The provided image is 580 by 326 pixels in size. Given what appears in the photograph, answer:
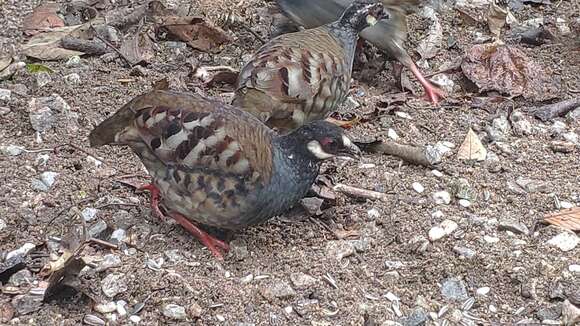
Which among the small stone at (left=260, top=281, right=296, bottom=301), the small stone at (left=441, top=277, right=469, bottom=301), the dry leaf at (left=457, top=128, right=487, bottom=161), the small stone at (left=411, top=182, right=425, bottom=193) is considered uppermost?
the small stone at (left=260, top=281, right=296, bottom=301)

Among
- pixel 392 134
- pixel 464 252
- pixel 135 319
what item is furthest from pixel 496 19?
pixel 135 319

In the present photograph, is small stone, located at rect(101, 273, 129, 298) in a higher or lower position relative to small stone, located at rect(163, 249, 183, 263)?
higher

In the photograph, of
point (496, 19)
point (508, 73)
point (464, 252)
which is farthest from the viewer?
point (496, 19)

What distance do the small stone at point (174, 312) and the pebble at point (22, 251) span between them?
0.72 meters

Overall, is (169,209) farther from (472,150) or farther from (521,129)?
(521,129)

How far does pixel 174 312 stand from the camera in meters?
3.92

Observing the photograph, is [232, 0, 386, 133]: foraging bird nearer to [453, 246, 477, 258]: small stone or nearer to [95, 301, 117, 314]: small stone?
[453, 246, 477, 258]: small stone

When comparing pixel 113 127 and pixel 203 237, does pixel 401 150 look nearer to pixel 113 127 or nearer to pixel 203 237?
pixel 203 237

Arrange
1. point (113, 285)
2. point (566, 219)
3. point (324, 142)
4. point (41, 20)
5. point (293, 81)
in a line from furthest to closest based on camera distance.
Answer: point (41, 20)
point (293, 81)
point (566, 219)
point (324, 142)
point (113, 285)

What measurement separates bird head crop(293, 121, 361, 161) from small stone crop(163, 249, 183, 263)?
0.74m

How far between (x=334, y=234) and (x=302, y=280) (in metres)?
0.42

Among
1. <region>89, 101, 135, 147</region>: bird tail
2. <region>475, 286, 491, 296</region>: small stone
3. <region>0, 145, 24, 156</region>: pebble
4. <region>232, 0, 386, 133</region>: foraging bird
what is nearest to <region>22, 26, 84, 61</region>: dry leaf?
<region>0, 145, 24, 156</region>: pebble

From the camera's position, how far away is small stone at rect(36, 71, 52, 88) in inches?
219

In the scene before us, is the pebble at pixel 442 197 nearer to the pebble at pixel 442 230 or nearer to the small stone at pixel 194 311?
the pebble at pixel 442 230
